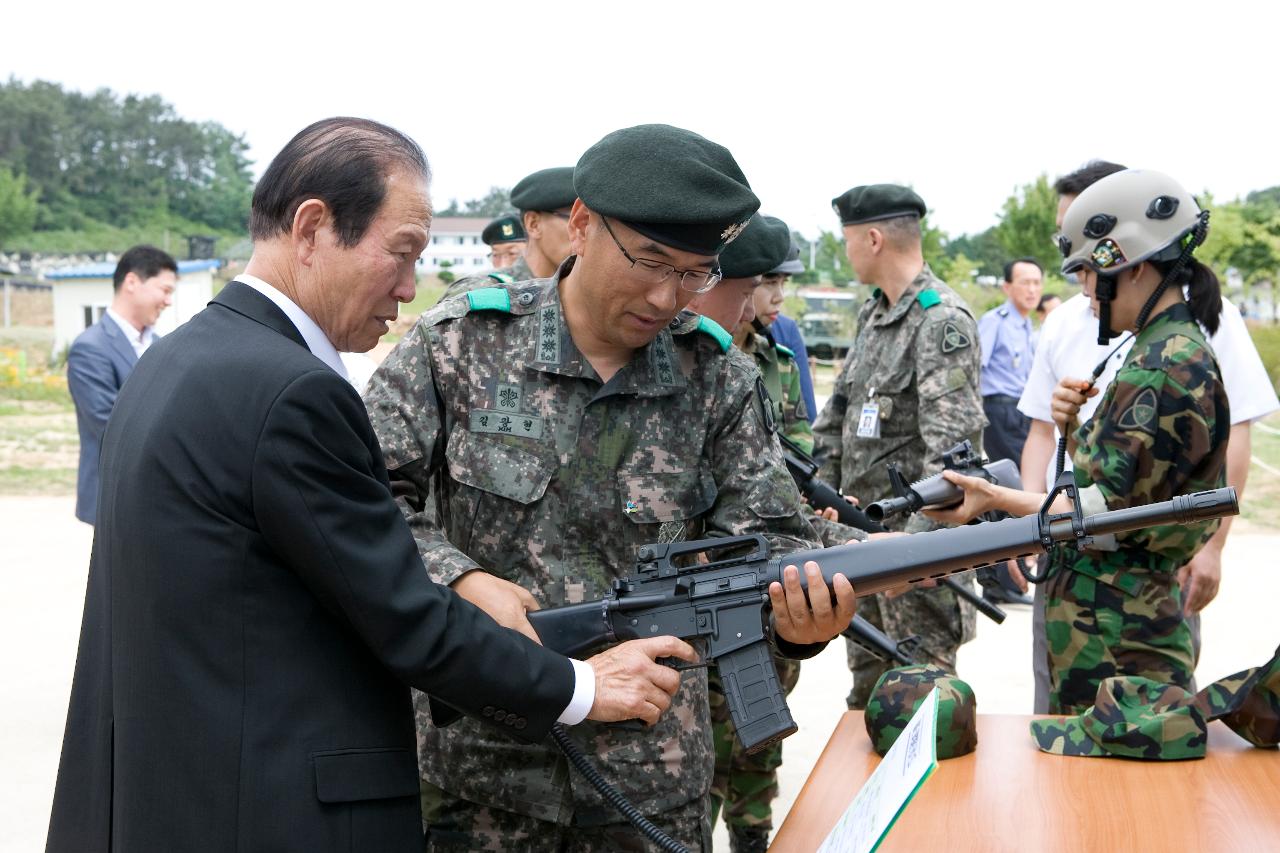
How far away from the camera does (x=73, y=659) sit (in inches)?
275

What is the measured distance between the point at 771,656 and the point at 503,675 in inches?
27.6

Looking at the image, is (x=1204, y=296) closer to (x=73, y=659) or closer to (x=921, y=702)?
(x=921, y=702)

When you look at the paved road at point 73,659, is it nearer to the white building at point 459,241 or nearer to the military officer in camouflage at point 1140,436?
the military officer in camouflage at point 1140,436

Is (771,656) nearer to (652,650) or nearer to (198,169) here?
(652,650)

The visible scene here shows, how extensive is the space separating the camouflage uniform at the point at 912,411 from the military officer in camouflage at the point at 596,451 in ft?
7.51

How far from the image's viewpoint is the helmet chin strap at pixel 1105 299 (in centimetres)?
330

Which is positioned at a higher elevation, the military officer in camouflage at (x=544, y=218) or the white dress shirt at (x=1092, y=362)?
the military officer in camouflage at (x=544, y=218)

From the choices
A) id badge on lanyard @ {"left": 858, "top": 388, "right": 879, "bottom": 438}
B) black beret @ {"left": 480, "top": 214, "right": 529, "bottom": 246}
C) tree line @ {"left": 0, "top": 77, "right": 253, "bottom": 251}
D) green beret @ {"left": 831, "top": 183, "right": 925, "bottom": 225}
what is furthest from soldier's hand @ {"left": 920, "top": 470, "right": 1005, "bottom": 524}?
tree line @ {"left": 0, "top": 77, "right": 253, "bottom": 251}

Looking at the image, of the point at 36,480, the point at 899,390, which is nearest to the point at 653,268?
the point at 899,390

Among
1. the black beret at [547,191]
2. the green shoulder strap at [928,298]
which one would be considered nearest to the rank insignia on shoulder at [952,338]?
the green shoulder strap at [928,298]

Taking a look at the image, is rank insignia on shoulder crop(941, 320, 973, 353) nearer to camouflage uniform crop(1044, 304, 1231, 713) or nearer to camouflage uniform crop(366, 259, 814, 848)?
camouflage uniform crop(1044, 304, 1231, 713)

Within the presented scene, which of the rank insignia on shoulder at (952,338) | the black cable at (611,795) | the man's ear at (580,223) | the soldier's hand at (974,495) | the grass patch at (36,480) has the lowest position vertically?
the grass patch at (36,480)

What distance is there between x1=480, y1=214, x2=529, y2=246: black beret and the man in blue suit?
6.21 ft

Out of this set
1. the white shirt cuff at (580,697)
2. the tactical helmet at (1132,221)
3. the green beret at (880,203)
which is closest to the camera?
the white shirt cuff at (580,697)
